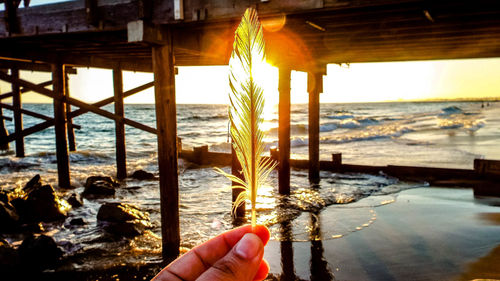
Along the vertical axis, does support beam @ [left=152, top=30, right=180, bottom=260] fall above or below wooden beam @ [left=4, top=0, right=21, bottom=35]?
below

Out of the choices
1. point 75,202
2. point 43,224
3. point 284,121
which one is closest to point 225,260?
point 284,121

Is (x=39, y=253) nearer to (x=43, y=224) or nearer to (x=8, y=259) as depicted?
(x=8, y=259)

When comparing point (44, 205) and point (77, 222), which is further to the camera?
point (44, 205)

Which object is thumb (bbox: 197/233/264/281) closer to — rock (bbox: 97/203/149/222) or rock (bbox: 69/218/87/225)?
rock (bbox: 97/203/149/222)

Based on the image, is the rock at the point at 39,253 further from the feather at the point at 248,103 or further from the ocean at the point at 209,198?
the feather at the point at 248,103

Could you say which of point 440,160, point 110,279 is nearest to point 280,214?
point 110,279

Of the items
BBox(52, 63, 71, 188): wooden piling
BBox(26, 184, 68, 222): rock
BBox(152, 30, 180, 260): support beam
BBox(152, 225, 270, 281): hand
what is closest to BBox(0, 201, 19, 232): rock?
BBox(26, 184, 68, 222): rock

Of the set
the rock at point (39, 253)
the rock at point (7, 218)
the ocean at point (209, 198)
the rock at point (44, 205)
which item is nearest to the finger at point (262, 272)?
the ocean at point (209, 198)
